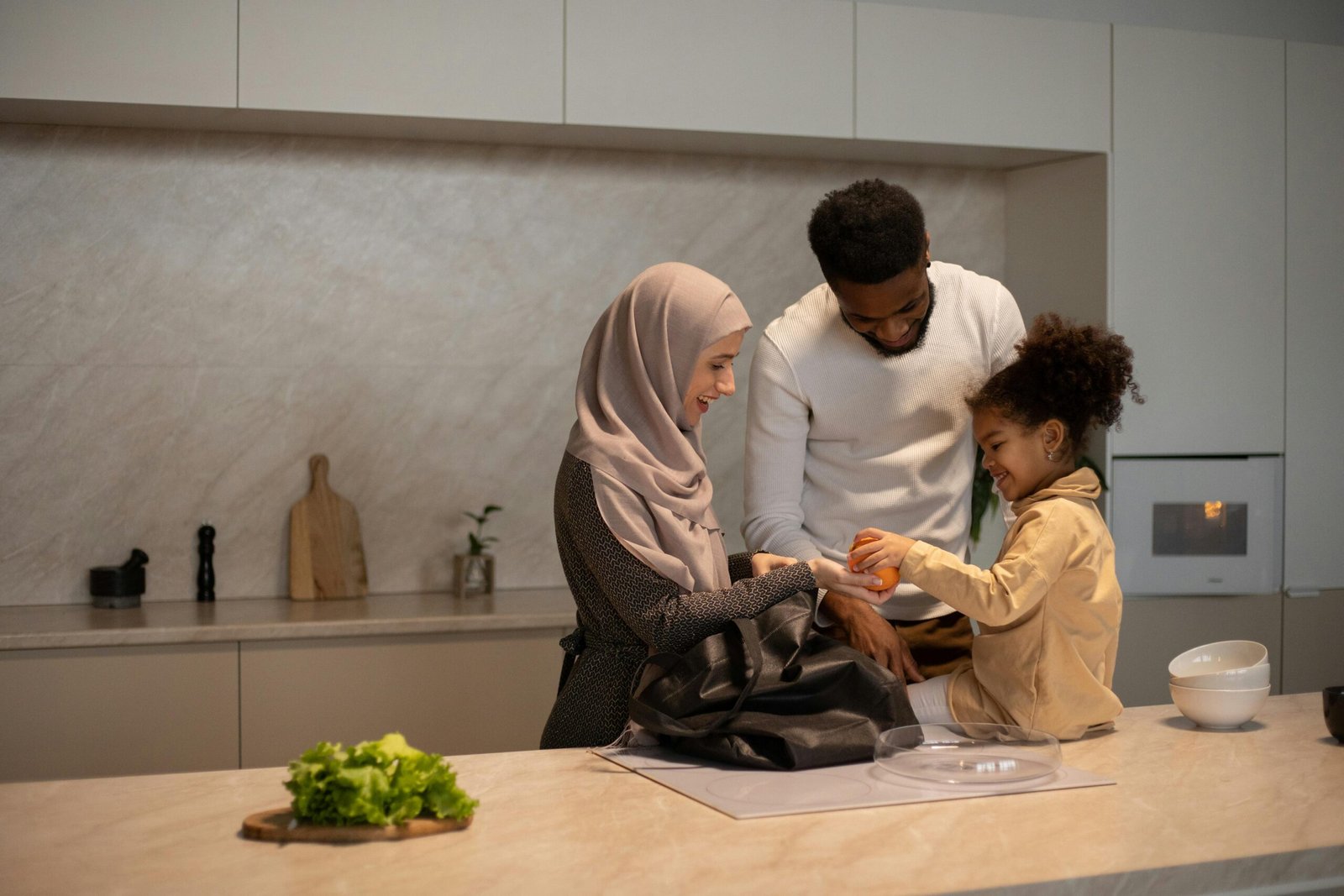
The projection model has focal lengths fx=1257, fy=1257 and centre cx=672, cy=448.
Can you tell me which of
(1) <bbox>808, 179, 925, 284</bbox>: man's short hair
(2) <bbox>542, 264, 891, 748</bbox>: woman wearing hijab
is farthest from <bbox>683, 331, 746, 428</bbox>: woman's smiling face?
(1) <bbox>808, 179, 925, 284</bbox>: man's short hair

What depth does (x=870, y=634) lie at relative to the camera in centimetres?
185

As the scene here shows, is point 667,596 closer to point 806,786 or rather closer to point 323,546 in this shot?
point 806,786

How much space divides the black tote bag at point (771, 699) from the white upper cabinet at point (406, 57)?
6.00ft

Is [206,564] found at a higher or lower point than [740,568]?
lower

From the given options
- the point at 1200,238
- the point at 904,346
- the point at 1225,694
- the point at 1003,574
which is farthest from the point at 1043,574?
the point at 1200,238

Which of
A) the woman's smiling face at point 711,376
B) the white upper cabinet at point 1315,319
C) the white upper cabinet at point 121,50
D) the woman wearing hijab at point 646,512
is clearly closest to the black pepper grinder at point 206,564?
the white upper cabinet at point 121,50

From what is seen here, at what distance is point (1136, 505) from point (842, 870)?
2478mm

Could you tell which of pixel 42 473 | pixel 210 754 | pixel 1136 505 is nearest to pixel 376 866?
pixel 210 754

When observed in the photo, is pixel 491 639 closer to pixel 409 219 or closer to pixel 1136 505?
pixel 409 219

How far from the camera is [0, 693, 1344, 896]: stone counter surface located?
1.12 m

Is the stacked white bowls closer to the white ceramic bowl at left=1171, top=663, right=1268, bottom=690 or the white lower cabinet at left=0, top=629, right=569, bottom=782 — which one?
the white ceramic bowl at left=1171, top=663, right=1268, bottom=690

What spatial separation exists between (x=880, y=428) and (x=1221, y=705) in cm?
66

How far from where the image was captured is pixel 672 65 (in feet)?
10.1

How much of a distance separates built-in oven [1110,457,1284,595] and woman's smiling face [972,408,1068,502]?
1.59 m
